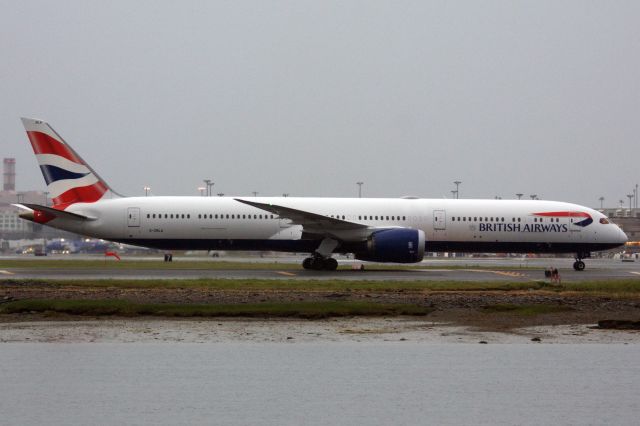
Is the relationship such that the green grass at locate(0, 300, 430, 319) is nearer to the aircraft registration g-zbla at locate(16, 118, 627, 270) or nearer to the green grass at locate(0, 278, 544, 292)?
the green grass at locate(0, 278, 544, 292)

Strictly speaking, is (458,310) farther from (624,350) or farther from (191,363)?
(191,363)

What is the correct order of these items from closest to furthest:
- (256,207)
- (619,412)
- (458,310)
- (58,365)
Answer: (619,412) → (58,365) → (458,310) → (256,207)

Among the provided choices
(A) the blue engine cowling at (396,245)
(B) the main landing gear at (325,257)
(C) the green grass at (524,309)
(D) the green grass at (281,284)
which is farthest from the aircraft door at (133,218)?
(C) the green grass at (524,309)

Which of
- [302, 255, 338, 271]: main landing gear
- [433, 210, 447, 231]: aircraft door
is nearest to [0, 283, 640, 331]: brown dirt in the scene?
[302, 255, 338, 271]: main landing gear

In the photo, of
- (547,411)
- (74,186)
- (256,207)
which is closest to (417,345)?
(547,411)

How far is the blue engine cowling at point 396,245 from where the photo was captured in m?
32.6

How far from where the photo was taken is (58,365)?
12.0 m

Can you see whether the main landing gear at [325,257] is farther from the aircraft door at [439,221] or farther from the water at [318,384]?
the water at [318,384]

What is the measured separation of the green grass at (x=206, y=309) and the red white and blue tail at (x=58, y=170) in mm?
16914

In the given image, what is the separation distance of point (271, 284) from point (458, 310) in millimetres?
7571

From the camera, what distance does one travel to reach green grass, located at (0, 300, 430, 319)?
18.0 meters

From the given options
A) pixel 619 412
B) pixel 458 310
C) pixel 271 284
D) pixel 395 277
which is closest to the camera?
pixel 619 412

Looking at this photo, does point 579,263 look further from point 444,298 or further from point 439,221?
point 444,298

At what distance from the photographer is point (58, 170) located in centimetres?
3525
